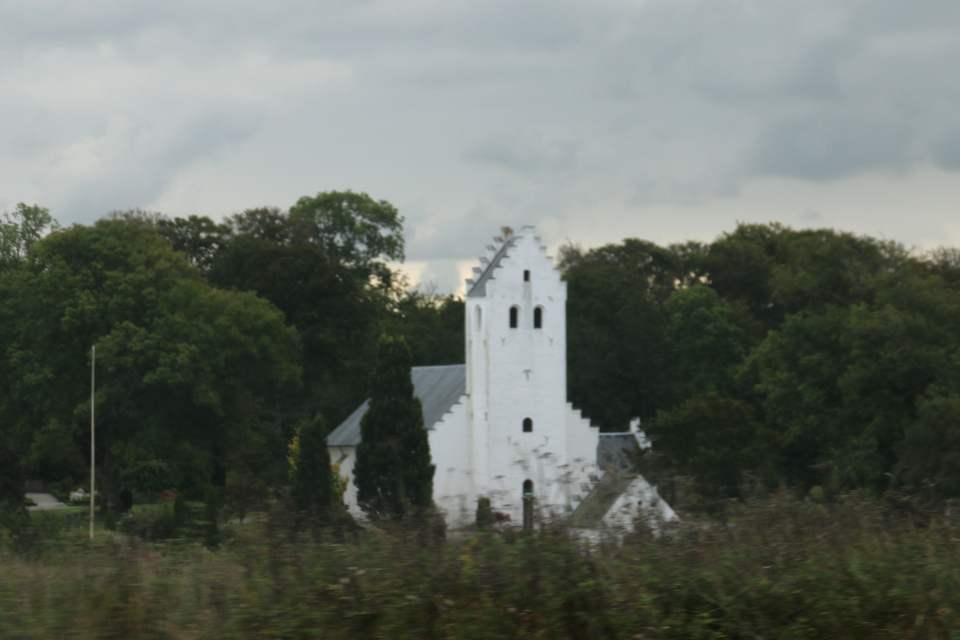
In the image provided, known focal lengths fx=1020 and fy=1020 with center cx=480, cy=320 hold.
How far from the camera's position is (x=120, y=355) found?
3906 centimetres

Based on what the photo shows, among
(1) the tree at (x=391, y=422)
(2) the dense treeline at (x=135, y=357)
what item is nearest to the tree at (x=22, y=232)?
(2) the dense treeline at (x=135, y=357)

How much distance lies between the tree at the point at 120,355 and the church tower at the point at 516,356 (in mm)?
9477

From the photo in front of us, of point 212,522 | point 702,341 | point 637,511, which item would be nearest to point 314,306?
point 702,341

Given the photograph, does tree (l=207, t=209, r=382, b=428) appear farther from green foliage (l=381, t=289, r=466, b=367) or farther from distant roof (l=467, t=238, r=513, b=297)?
distant roof (l=467, t=238, r=513, b=297)

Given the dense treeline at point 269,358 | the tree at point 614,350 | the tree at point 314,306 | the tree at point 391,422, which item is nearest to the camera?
the tree at point 391,422

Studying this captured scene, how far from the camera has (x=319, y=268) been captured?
165 feet

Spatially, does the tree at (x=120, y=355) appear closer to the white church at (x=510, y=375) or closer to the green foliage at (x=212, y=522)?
the white church at (x=510, y=375)

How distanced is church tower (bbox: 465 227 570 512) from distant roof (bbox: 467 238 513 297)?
6cm

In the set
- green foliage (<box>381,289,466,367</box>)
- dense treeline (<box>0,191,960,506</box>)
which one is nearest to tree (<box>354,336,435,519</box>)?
dense treeline (<box>0,191,960,506</box>)

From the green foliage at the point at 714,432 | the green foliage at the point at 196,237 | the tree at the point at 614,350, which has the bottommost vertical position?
the green foliage at the point at 714,432

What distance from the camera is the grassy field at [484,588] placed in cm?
493

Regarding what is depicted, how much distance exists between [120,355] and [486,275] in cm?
1464

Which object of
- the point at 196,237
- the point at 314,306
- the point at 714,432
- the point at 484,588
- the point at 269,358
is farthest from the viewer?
the point at 196,237

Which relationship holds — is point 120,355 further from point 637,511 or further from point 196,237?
point 637,511
